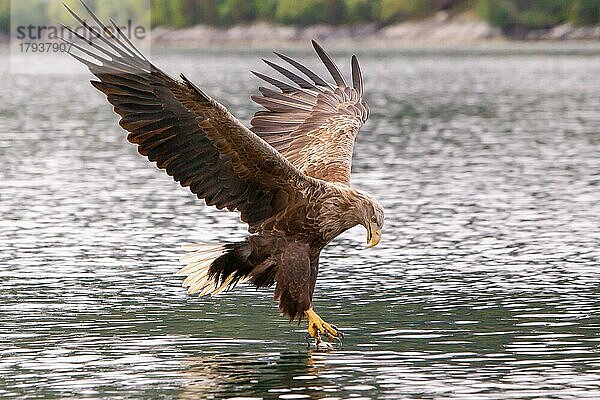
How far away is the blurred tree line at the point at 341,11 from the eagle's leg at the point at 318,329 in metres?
99.0

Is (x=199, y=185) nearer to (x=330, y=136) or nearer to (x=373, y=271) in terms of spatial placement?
(x=330, y=136)

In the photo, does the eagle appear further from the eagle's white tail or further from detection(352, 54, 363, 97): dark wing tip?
detection(352, 54, 363, 97): dark wing tip

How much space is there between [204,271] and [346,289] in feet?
7.28

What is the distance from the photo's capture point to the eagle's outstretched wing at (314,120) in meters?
11.8

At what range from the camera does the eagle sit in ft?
32.7

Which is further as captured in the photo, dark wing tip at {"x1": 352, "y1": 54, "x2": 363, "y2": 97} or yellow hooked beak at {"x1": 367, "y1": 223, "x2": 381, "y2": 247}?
dark wing tip at {"x1": 352, "y1": 54, "x2": 363, "y2": 97}

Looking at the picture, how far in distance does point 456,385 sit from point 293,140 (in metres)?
3.43

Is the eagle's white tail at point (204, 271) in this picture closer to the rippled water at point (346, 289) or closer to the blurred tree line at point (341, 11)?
the rippled water at point (346, 289)

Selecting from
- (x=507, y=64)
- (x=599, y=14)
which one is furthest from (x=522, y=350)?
(x=599, y=14)

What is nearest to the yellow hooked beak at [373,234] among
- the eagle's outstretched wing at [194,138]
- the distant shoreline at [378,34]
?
the eagle's outstretched wing at [194,138]

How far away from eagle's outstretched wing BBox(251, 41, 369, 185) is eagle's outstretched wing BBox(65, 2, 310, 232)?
3.37 feet

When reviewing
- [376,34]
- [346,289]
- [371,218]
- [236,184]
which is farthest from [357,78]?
[376,34]

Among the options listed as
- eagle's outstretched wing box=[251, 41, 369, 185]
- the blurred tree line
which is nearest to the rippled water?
eagle's outstretched wing box=[251, 41, 369, 185]

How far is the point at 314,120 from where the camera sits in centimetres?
1248
